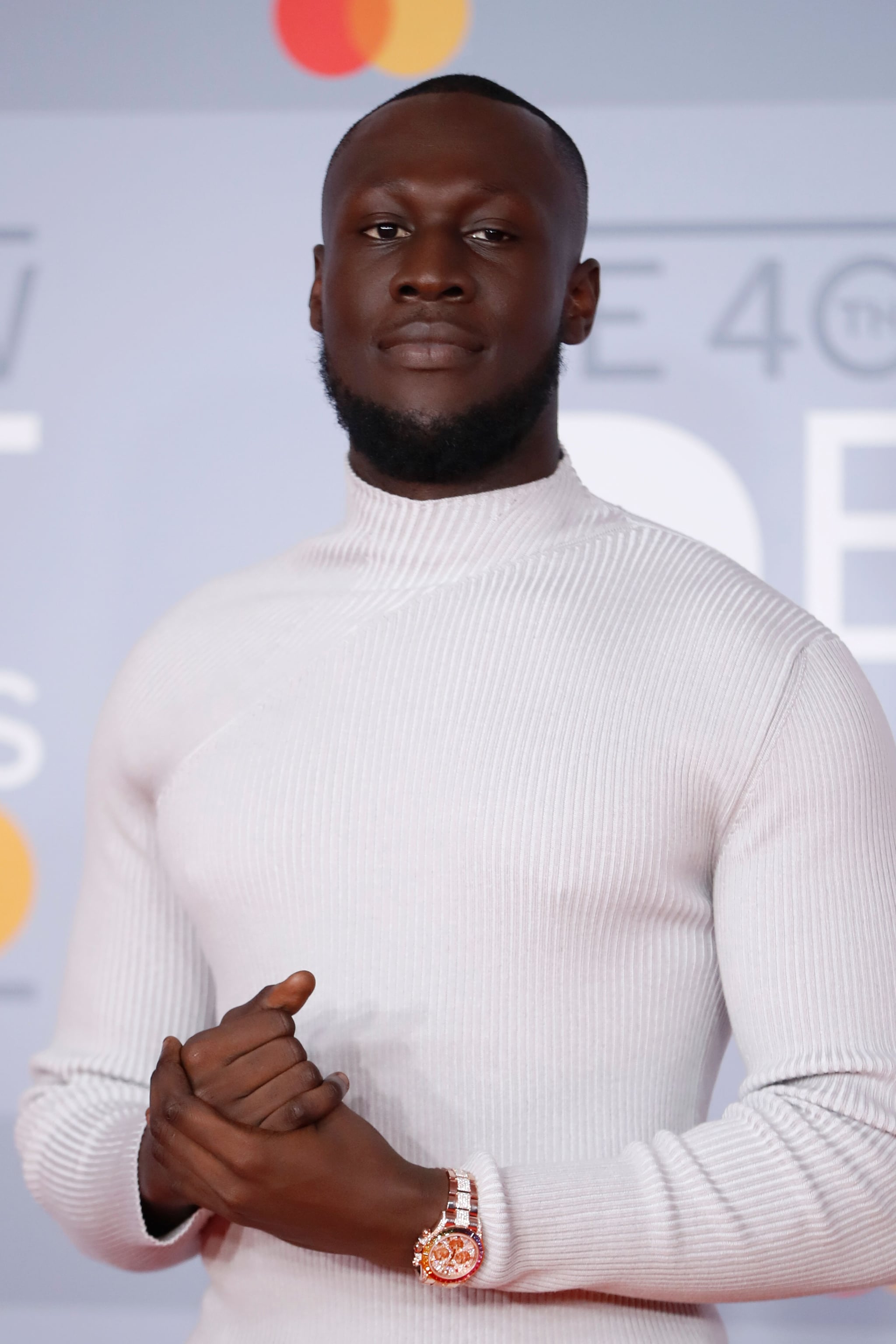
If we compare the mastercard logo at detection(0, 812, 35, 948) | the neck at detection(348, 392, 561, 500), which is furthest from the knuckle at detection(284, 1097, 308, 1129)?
the mastercard logo at detection(0, 812, 35, 948)

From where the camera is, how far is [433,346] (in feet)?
4.12

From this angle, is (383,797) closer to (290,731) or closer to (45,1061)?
(290,731)

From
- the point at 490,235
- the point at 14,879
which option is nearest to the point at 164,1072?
the point at 490,235

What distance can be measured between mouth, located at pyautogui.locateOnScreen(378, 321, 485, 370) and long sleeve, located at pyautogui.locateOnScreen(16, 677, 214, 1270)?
0.38 m

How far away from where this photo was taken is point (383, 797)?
3.79 ft

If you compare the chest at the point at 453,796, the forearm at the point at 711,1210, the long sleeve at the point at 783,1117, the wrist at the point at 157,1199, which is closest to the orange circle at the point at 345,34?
the chest at the point at 453,796

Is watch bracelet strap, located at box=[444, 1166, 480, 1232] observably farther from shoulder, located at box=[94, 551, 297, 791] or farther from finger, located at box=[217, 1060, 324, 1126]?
shoulder, located at box=[94, 551, 297, 791]

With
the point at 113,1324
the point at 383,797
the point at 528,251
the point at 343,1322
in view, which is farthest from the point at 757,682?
the point at 113,1324

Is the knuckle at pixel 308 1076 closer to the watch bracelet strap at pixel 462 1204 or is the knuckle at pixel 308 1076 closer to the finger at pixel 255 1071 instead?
the finger at pixel 255 1071

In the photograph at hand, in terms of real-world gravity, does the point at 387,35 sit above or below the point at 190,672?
above

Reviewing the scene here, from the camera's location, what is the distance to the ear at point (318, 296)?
1.40m

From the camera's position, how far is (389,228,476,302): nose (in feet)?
4.08

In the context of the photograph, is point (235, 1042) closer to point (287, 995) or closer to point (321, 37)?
point (287, 995)

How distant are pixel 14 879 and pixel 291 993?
4.51 ft
